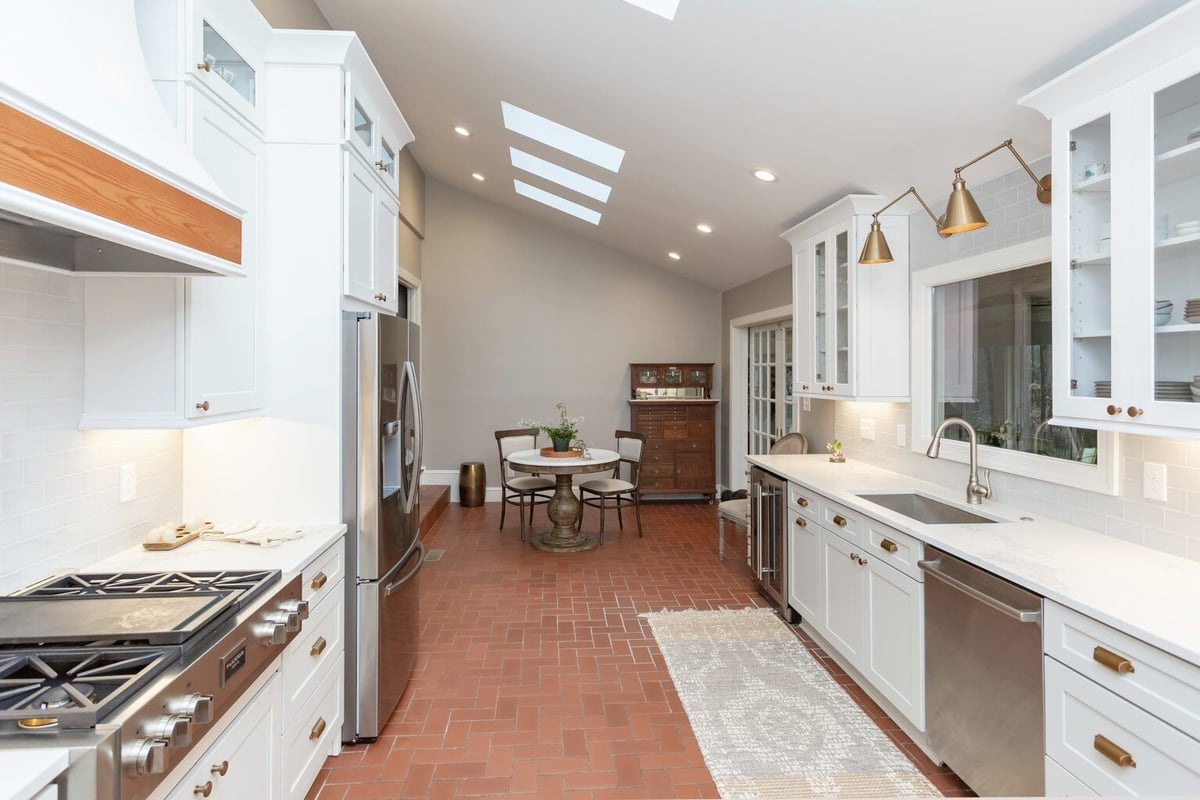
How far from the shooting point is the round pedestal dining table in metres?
4.95

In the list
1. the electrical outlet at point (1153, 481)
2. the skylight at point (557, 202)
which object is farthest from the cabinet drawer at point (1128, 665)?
the skylight at point (557, 202)

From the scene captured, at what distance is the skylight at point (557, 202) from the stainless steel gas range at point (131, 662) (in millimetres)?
4874

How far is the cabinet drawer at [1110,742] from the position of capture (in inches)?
50.8

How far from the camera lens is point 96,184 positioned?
104cm

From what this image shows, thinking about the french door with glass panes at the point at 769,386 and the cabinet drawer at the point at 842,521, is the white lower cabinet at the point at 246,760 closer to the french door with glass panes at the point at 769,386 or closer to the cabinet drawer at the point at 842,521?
the cabinet drawer at the point at 842,521

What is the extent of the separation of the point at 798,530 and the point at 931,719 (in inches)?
50.3

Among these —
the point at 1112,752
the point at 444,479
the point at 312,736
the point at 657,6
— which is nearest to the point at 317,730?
the point at 312,736

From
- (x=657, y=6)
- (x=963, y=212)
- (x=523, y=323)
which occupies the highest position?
(x=657, y=6)

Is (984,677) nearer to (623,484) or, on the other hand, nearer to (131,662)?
(131,662)

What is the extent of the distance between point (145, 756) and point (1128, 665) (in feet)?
6.77

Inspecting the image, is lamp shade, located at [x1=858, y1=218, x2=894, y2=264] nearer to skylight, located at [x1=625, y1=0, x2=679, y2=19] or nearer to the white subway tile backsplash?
skylight, located at [x1=625, y1=0, x2=679, y2=19]

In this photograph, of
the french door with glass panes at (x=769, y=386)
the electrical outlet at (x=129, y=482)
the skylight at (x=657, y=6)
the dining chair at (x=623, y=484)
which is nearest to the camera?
the electrical outlet at (x=129, y=482)

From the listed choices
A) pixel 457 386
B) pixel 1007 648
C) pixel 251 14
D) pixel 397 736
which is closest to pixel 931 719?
pixel 1007 648

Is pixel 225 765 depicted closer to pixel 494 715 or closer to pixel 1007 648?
pixel 494 715
